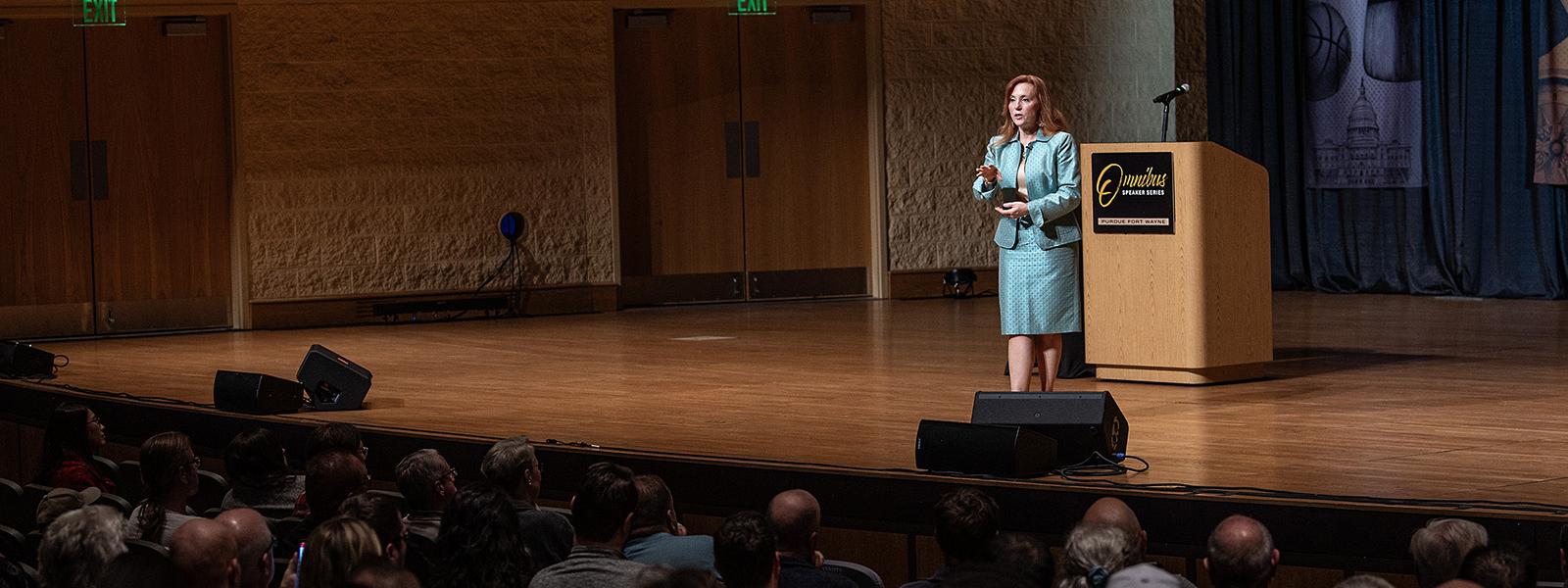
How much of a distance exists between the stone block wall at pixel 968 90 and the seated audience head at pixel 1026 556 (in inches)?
347

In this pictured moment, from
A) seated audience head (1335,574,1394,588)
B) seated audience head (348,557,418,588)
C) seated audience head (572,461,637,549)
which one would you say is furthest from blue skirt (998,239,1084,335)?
seated audience head (348,557,418,588)

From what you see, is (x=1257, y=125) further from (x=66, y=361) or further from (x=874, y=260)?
(x=66, y=361)

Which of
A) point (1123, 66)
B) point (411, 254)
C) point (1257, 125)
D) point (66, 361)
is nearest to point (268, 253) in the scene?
Result: point (411, 254)

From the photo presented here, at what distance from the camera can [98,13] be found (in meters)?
9.47

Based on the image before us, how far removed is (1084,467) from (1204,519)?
0.59 metres

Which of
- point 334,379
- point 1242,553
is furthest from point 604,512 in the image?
point 334,379

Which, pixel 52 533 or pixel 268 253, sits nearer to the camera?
pixel 52 533

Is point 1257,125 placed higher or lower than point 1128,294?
higher

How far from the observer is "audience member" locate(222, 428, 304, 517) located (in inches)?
193

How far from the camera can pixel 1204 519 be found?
14.9 feet

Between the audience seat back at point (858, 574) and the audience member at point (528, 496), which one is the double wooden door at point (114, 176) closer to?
the audience member at point (528, 496)

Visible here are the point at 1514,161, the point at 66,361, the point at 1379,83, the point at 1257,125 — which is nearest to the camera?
the point at 66,361

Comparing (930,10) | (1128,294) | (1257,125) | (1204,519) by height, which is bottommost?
(1204,519)

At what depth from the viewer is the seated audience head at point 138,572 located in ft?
11.6
